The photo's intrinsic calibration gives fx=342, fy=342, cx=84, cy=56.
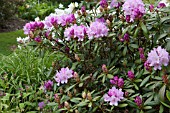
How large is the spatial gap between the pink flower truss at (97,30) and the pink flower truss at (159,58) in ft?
1.33

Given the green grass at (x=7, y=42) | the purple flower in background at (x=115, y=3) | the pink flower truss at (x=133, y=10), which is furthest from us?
the green grass at (x=7, y=42)

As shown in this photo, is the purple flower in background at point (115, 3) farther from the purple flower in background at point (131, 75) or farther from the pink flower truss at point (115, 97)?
the pink flower truss at point (115, 97)

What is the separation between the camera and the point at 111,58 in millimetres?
2654

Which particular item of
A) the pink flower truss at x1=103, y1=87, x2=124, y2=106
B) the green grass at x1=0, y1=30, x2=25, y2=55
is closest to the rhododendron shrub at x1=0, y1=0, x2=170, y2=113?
the pink flower truss at x1=103, y1=87, x2=124, y2=106

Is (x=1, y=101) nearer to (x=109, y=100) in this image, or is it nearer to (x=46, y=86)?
(x=46, y=86)

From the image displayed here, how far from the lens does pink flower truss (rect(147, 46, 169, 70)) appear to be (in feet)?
7.09

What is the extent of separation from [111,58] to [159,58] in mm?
553

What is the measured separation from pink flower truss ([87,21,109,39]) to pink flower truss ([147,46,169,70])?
40 cm

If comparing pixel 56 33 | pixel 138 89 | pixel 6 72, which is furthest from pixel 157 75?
pixel 6 72

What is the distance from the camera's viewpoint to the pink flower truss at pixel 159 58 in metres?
2.16

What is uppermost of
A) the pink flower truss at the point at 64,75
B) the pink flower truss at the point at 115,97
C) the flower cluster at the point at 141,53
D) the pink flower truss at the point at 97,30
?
the pink flower truss at the point at 97,30

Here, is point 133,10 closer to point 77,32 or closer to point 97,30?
point 97,30

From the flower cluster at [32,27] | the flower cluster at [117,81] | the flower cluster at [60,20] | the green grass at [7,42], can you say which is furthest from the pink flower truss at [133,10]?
the green grass at [7,42]

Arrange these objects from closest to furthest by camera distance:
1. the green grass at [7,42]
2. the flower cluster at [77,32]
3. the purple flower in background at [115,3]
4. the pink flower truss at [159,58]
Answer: the pink flower truss at [159,58] → the flower cluster at [77,32] → the purple flower in background at [115,3] → the green grass at [7,42]
